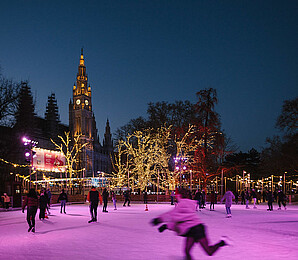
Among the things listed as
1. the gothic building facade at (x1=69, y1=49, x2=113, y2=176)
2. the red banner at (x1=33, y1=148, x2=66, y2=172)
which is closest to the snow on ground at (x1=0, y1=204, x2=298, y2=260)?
the red banner at (x1=33, y1=148, x2=66, y2=172)

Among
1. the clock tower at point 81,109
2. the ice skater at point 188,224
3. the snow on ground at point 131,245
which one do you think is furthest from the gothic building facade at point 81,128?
the ice skater at point 188,224

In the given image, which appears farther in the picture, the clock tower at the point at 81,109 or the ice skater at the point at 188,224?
the clock tower at the point at 81,109

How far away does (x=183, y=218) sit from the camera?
6.66 m

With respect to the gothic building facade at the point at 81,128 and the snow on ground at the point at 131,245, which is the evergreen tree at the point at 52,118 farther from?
the snow on ground at the point at 131,245

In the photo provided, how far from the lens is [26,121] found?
57.4 m

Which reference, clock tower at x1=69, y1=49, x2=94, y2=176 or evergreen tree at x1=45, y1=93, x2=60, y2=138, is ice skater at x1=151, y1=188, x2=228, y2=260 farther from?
clock tower at x1=69, y1=49, x2=94, y2=176

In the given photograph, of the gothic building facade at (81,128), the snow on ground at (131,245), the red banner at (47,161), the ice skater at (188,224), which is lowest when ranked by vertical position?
the snow on ground at (131,245)

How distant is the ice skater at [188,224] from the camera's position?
6480 millimetres

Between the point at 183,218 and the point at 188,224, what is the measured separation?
137mm

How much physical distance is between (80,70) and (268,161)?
8812 cm

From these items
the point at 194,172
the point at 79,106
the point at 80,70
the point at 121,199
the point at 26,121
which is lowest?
the point at 121,199

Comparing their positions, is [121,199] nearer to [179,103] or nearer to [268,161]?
[179,103]

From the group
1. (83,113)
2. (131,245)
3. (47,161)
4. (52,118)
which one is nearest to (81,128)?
(83,113)

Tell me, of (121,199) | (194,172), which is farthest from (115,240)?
(121,199)
